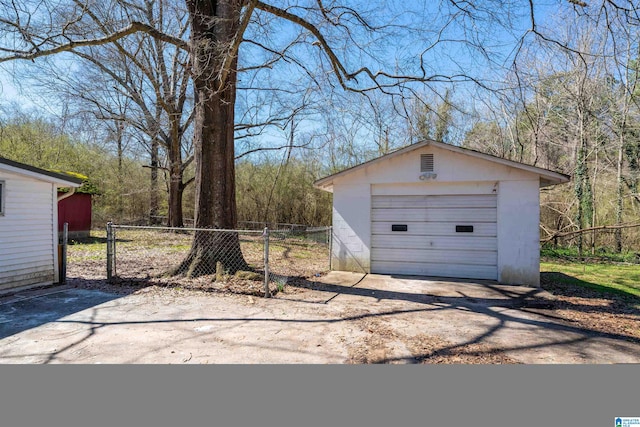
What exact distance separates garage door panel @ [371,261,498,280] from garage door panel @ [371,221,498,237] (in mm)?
708

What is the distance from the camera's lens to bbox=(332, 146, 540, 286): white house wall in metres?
7.07

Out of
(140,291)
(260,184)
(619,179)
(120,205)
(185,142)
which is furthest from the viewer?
(120,205)

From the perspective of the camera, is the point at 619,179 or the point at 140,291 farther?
the point at 619,179

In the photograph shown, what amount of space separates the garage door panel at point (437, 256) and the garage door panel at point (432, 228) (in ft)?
1.29

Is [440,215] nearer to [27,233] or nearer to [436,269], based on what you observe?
[436,269]

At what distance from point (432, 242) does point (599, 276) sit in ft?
15.9

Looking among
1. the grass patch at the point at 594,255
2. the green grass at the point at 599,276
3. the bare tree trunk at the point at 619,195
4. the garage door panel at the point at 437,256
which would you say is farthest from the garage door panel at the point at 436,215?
the bare tree trunk at the point at 619,195

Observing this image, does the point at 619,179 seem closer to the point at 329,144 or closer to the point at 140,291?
the point at 329,144

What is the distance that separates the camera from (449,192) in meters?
7.77

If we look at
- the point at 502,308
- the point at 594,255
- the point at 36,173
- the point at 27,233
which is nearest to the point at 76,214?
the point at 27,233

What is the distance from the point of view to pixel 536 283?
6988 millimetres

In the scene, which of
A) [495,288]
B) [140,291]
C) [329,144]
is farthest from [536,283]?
[329,144]

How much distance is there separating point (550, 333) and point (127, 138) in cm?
1820

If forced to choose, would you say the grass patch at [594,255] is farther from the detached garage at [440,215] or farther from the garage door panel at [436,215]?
the garage door panel at [436,215]
